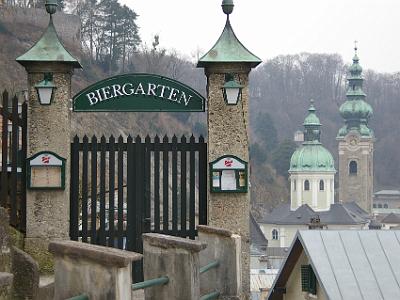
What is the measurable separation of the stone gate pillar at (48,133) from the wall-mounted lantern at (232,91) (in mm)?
1983

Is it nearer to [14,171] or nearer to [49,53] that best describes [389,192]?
[49,53]

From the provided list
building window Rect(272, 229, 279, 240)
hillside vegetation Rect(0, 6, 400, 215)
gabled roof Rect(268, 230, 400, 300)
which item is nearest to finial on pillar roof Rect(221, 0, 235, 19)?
gabled roof Rect(268, 230, 400, 300)

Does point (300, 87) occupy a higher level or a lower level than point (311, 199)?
higher

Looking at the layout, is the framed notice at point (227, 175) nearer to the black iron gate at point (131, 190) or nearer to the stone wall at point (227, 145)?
the stone wall at point (227, 145)

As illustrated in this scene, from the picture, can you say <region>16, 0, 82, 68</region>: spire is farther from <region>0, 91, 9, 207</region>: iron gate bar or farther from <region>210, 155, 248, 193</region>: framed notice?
<region>210, 155, 248, 193</region>: framed notice

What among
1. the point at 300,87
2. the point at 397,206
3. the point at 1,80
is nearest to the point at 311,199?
the point at 300,87

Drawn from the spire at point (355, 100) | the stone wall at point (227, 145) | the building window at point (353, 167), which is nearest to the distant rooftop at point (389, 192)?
the building window at point (353, 167)

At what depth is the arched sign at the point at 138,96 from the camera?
439 inches

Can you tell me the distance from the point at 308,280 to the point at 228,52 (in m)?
5.31

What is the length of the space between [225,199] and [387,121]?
125137 millimetres

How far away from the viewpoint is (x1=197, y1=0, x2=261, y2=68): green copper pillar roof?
Answer: 11094mm

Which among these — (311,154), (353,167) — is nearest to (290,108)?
(353,167)

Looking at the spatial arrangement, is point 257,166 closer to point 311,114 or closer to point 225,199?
point 311,114

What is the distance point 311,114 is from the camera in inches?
3853
